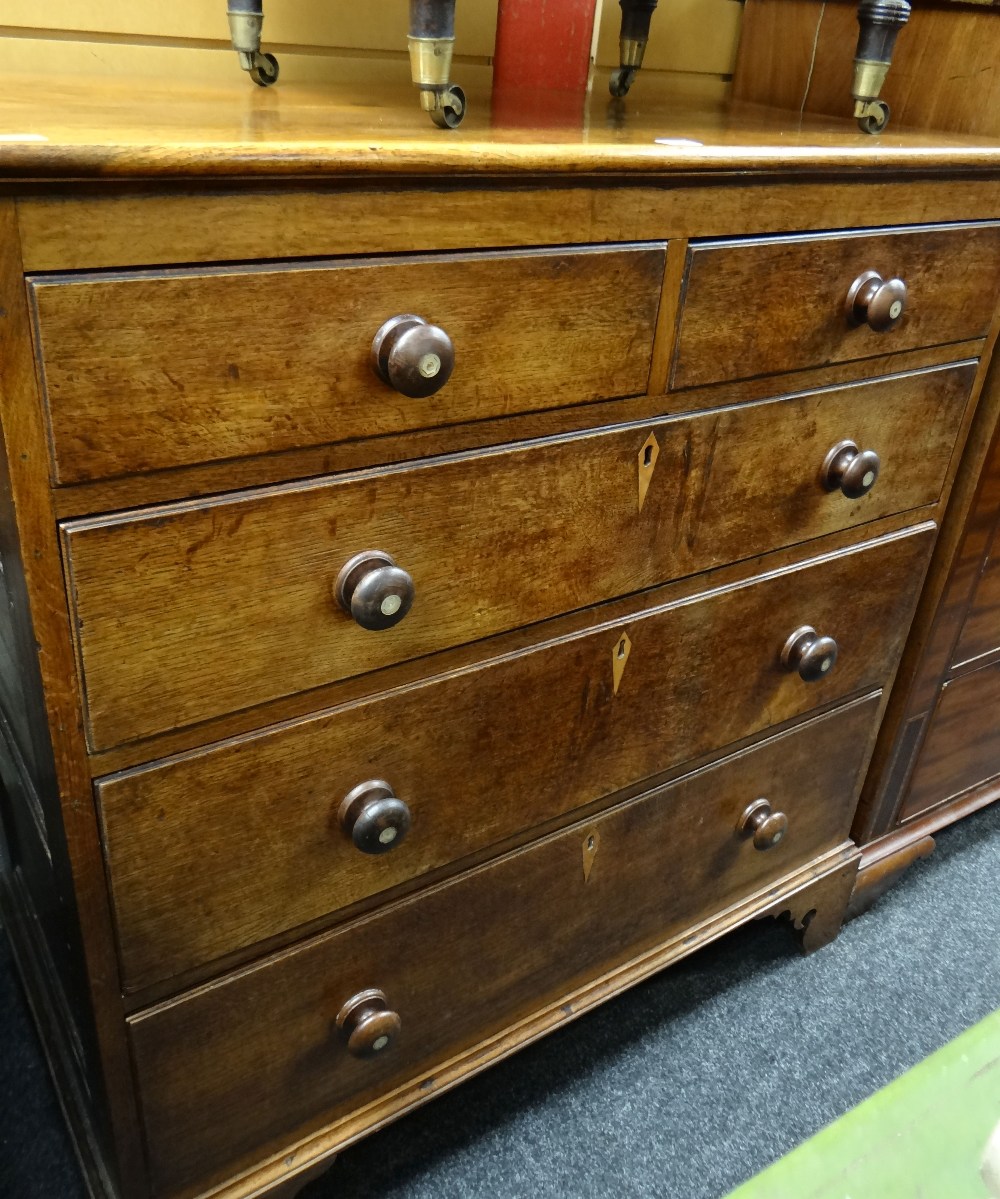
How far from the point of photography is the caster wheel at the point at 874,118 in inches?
38.6

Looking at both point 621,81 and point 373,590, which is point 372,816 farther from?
point 621,81

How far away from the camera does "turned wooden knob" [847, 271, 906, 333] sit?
92cm

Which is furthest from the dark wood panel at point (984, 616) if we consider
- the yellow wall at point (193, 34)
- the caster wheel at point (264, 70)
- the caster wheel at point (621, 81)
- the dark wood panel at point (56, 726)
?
the dark wood panel at point (56, 726)

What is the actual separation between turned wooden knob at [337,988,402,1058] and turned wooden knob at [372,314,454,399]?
570 mm

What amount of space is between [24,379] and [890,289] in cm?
72

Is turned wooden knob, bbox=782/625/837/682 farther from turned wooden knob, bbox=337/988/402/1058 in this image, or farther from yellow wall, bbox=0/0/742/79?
yellow wall, bbox=0/0/742/79

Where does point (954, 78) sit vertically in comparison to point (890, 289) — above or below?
above

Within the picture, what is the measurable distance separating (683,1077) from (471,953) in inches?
15.8

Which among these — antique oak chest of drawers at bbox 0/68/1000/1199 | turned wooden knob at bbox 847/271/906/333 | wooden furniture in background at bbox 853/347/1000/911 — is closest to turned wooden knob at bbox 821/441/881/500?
antique oak chest of drawers at bbox 0/68/1000/1199

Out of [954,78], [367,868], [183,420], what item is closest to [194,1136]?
[367,868]

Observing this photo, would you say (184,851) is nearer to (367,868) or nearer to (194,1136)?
(367,868)

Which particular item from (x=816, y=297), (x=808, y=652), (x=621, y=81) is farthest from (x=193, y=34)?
(x=808, y=652)

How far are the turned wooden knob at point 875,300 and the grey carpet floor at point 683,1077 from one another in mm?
882

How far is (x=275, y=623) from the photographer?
2.40 ft
